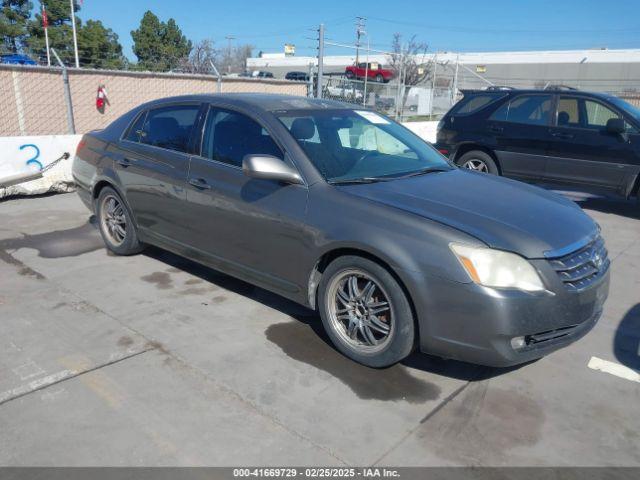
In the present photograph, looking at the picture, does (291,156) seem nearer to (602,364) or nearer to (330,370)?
(330,370)

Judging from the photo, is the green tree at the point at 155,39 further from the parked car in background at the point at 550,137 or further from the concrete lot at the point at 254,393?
the concrete lot at the point at 254,393

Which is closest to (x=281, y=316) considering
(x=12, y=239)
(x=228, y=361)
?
(x=228, y=361)

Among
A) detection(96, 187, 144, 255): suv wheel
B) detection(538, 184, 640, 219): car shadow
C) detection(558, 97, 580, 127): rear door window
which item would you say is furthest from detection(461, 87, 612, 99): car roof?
detection(96, 187, 144, 255): suv wheel

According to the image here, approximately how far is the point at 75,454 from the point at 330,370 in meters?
1.51

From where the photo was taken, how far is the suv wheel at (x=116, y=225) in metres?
5.30

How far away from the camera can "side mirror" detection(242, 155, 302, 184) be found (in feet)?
11.8

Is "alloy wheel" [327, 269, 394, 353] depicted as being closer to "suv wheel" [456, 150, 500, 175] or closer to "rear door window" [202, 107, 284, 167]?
"rear door window" [202, 107, 284, 167]

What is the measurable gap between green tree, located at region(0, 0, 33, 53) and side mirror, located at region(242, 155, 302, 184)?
4255 cm

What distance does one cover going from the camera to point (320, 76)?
41.4 ft

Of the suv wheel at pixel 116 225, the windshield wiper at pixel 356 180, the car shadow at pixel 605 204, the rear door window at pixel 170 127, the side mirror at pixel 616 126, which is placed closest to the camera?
the windshield wiper at pixel 356 180

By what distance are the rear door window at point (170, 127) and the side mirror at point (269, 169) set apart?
1.14m

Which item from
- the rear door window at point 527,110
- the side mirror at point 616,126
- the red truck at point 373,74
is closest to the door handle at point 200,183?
the rear door window at point 527,110

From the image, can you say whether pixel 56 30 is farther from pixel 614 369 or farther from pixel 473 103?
pixel 614 369

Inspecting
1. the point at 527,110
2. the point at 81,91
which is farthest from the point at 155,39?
the point at 527,110
